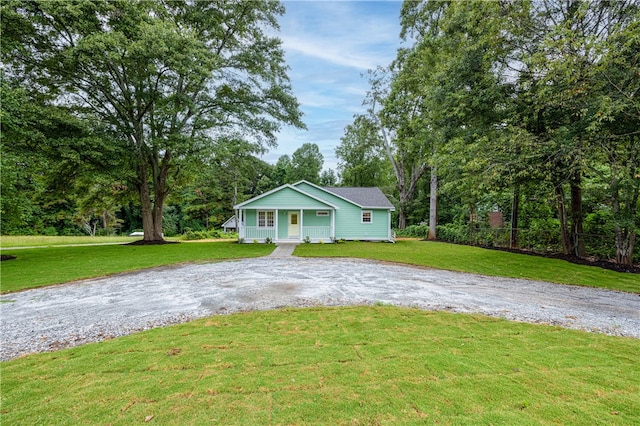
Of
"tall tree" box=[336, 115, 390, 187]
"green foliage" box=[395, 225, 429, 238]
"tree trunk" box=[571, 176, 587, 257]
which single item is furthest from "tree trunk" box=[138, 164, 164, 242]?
"tall tree" box=[336, 115, 390, 187]

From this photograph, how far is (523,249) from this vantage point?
1677 centimetres

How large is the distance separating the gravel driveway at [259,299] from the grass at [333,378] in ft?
3.10

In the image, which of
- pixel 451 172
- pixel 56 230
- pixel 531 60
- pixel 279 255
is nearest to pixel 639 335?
pixel 531 60

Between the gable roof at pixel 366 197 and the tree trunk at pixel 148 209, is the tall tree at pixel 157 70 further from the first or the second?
the gable roof at pixel 366 197

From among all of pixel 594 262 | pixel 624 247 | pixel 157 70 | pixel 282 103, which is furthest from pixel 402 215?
pixel 157 70

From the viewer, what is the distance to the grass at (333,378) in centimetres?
255

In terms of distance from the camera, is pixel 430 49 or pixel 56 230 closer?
pixel 430 49

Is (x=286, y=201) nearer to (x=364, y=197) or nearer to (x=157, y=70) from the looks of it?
(x=364, y=197)

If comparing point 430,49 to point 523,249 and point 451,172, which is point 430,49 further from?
point 523,249

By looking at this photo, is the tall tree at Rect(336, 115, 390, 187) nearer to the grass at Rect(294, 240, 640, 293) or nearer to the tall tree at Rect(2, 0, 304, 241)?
the tall tree at Rect(2, 0, 304, 241)

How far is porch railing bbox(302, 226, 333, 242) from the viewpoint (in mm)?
20203

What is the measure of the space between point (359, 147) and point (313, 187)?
16.7 metres

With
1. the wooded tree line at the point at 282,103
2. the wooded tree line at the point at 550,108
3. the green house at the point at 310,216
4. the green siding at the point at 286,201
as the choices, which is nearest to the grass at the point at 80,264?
the wooded tree line at the point at 282,103

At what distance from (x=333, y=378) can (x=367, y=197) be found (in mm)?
20274
